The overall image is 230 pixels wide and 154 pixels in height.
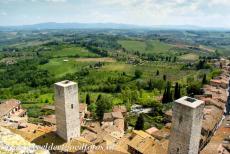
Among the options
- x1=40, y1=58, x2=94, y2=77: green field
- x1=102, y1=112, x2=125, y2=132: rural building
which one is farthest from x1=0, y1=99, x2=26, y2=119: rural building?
x1=40, y1=58, x2=94, y2=77: green field

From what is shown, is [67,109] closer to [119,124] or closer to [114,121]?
[119,124]

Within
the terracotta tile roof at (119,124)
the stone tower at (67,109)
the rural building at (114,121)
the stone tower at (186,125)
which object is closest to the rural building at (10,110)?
the rural building at (114,121)

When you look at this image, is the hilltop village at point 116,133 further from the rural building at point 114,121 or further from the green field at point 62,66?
the green field at point 62,66

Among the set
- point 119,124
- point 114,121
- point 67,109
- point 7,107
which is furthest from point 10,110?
point 67,109

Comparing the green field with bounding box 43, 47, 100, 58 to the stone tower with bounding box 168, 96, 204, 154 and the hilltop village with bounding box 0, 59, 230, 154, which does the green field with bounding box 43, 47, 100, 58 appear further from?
the stone tower with bounding box 168, 96, 204, 154

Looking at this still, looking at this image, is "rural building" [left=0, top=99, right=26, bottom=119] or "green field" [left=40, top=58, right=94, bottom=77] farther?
"green field" [left=40, top=58, right=94, bottom=77]

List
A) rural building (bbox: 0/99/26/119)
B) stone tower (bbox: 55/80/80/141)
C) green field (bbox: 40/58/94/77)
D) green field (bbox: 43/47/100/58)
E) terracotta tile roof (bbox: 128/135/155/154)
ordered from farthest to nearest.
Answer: green field (bbox: 43/47/100/58) < green field (bbox: 40/58/94/77) < rural building (bbox: 0/99/26/119) < terracotta tile roof (bbox: 128/135/155/154) < stone tower (bbox: 55/80/80/141)

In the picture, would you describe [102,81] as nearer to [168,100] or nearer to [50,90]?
[50,90]
